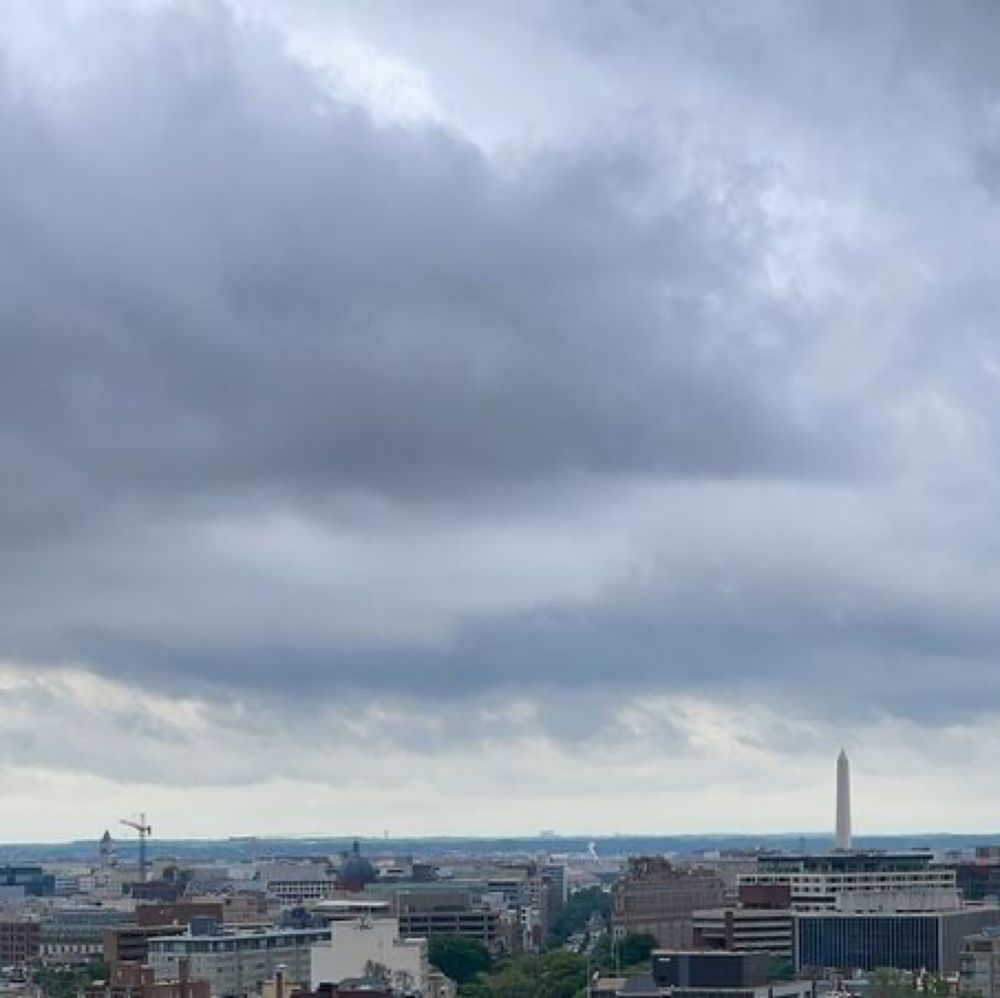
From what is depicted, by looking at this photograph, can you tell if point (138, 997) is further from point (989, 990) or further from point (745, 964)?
point (989, 990)

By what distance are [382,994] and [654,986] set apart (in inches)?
638

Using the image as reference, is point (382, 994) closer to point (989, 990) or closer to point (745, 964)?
point (745, 964)

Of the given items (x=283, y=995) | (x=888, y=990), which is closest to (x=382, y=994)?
(x=283, y=995)

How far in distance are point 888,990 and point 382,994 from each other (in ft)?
104

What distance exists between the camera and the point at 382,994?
617 ft

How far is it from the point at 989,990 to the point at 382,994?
127 ft

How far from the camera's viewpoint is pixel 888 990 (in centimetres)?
19600

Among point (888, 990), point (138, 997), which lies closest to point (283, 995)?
point (138, 997)

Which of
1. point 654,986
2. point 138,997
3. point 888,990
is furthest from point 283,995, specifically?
point 888,990

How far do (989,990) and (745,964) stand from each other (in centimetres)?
1611

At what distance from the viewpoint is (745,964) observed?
639ft

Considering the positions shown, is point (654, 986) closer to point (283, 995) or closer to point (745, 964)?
point (745, 964)

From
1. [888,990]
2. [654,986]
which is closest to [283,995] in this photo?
[654,986]

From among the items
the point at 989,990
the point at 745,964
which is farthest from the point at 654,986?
the point at 989,990
